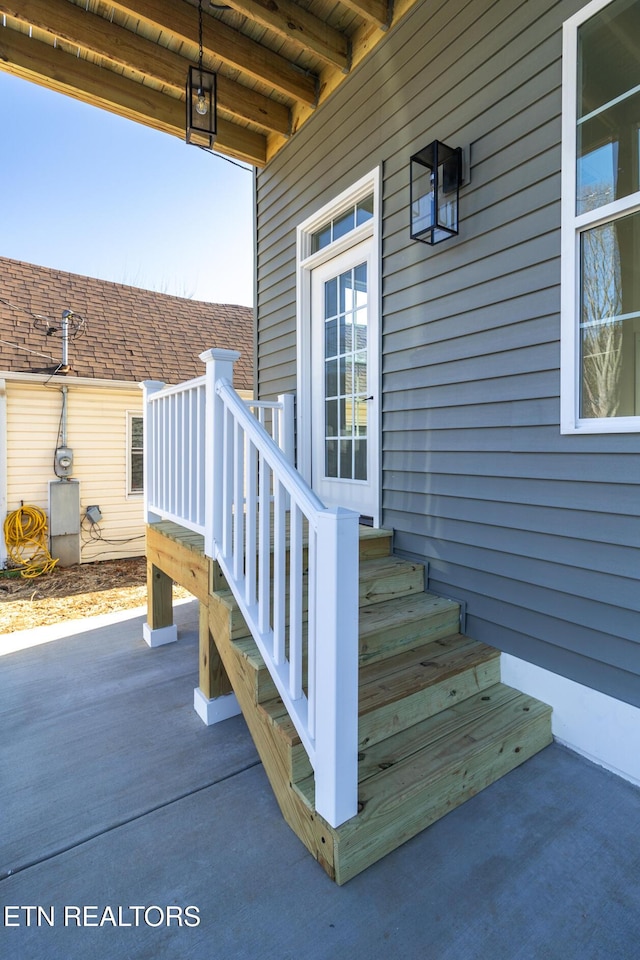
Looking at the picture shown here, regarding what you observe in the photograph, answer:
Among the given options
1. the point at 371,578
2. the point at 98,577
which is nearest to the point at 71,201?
the point at 98,577

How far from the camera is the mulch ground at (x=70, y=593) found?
14.9ft

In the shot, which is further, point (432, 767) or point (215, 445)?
point (215, 445)

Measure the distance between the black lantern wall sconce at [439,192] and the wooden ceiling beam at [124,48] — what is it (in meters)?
2.02

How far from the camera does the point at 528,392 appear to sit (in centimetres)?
217

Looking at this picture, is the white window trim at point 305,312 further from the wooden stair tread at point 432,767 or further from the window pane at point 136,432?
the window pane at point 136,432

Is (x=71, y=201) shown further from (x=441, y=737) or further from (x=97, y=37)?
(x=441, y=737)

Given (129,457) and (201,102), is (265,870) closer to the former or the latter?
(201,102)

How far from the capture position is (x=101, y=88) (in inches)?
136

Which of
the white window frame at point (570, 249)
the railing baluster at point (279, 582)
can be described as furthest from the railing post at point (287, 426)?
the white window frame at point (570, 249)

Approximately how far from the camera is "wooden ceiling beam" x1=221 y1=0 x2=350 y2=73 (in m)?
2.88

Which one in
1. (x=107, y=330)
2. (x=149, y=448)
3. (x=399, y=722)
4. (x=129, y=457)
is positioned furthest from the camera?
(x=107, y=330)

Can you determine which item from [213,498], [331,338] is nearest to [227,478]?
[213,498]

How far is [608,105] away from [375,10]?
174 centimetres

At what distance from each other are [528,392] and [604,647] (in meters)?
1.10
